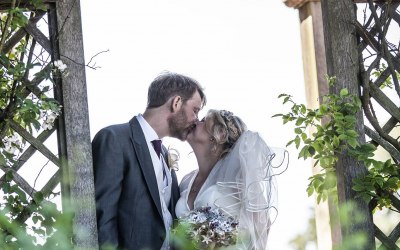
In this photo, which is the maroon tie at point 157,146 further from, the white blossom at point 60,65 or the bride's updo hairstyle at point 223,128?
the white blossom at point 60,65

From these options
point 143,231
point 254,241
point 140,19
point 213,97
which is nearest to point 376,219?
point 254,241

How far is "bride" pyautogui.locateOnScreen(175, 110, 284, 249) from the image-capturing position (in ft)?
13.3

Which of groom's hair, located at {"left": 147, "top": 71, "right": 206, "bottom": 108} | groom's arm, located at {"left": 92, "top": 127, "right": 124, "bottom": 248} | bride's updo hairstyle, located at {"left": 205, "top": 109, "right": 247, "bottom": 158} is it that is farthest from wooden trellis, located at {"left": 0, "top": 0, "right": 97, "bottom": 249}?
bride's updo hairstyle, located at {"left": 205, "top": 109, "right": 247, "bottom": 158}

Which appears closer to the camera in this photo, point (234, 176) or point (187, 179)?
point (234, 176)

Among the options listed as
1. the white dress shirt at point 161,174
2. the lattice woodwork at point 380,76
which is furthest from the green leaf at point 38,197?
the lattice woodwork at point 380,76

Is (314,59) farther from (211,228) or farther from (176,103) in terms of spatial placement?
(211,228)

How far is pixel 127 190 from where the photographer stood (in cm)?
382

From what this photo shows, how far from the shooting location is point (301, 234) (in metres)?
0.94

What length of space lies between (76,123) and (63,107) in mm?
96

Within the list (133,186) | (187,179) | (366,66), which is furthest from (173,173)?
(366,66)

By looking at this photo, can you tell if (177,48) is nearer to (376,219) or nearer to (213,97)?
(213,97)

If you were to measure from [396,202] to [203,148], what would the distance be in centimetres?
105

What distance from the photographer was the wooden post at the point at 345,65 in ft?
12.7

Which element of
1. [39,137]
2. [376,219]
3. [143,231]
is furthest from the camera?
[376,219]
